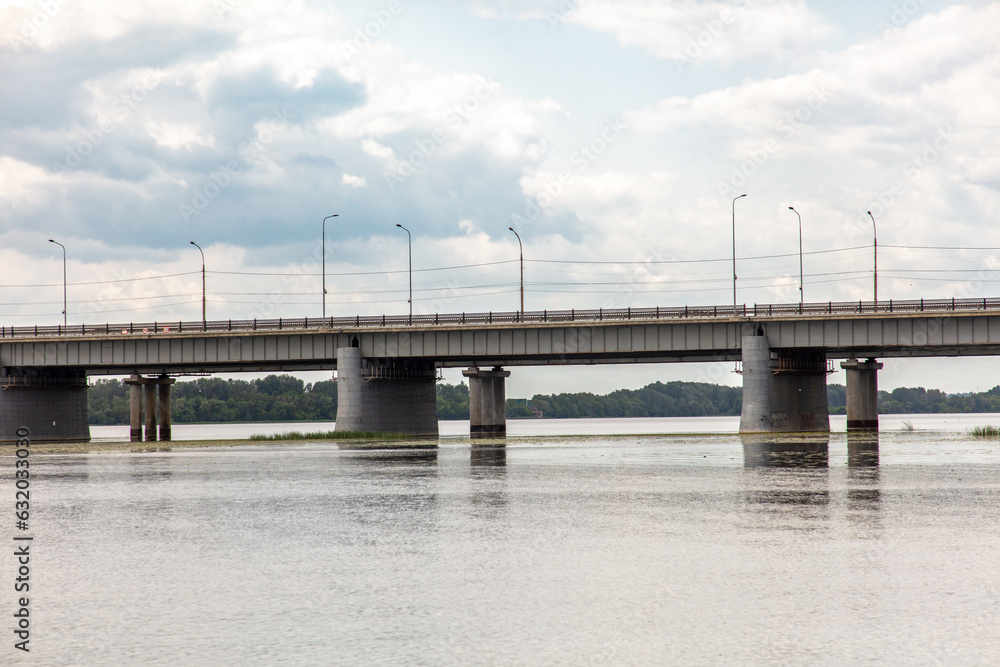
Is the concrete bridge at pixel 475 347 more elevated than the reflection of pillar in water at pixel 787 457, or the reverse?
the concrete bridge at pixel 475 347

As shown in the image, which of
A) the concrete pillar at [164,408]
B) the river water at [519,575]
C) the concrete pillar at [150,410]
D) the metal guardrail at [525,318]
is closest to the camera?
the river water at [519,575]

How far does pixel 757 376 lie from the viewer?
69375mm

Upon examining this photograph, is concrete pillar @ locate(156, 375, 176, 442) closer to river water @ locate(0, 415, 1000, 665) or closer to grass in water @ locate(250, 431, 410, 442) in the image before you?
grass in water @ locate(250, 431, 410, 442)

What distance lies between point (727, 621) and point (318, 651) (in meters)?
3.70

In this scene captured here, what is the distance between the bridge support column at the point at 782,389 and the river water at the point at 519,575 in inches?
1751

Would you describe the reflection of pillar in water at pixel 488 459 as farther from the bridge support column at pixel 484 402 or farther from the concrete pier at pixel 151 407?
the concrete pier at pixel 151 407

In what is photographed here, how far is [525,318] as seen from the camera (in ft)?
248

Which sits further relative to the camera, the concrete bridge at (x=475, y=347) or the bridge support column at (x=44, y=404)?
the bridge support column at (x=44, y=404)

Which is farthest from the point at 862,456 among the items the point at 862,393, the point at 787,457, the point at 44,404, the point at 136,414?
the point at 136,414

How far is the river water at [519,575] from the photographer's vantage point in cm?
855

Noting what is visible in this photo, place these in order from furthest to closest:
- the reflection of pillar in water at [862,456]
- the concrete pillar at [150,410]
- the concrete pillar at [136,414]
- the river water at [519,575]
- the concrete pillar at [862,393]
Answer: the concrete pillar at [136,414]
the concrete pillar at [150,410]
the concrete pillar at [862,393]
the reflection of pillar in water at [862,456]
the river water at [519,575]

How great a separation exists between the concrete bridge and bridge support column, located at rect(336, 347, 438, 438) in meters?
0.10

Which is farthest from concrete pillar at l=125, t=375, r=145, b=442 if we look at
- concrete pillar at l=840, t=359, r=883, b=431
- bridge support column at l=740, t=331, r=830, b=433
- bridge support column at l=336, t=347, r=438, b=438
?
concrete pillar at l=840, t=359, r=883, b=431

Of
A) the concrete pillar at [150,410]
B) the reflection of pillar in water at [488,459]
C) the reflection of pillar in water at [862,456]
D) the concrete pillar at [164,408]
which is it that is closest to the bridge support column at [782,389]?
the reflection of pillar in water at [862,456]
